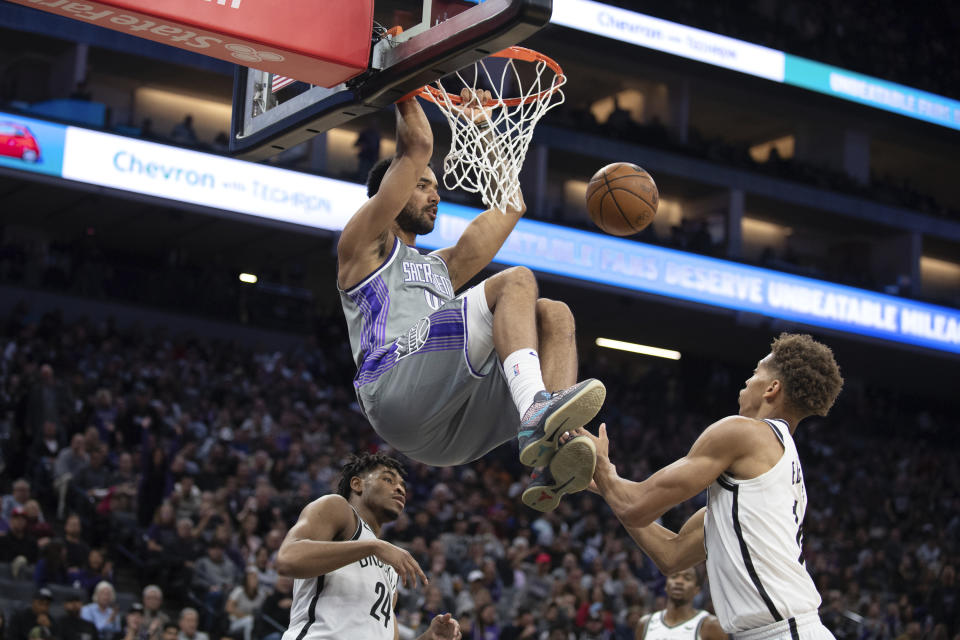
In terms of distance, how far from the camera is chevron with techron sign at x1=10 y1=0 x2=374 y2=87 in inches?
165

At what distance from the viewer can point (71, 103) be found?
17734 millimetres

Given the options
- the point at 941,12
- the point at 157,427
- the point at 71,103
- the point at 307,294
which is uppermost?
the point at 941,12

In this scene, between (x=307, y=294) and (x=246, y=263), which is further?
(x=246, y=263)

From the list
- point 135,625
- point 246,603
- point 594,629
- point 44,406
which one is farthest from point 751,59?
point 135,625

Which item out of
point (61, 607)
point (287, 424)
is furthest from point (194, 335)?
point (61, 607)

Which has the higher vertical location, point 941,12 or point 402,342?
point 941,12

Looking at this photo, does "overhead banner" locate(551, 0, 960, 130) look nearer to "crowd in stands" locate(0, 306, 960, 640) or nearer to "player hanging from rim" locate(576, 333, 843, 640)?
"crowd in stands" locate(0, 306, 960, 640)

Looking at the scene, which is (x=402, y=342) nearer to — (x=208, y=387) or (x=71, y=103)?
(x=208, y=387)

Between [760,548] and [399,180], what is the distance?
6.62ft

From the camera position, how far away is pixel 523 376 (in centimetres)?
413

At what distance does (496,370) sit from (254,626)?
20.2 feet

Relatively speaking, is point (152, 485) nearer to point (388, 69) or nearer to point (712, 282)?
point (388, 69)

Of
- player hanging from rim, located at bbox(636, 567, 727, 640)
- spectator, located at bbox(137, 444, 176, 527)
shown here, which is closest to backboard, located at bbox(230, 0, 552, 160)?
player hanging from rim, located at bbox(636, 567, 727, 640)

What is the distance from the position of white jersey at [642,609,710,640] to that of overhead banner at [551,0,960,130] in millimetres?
13084
